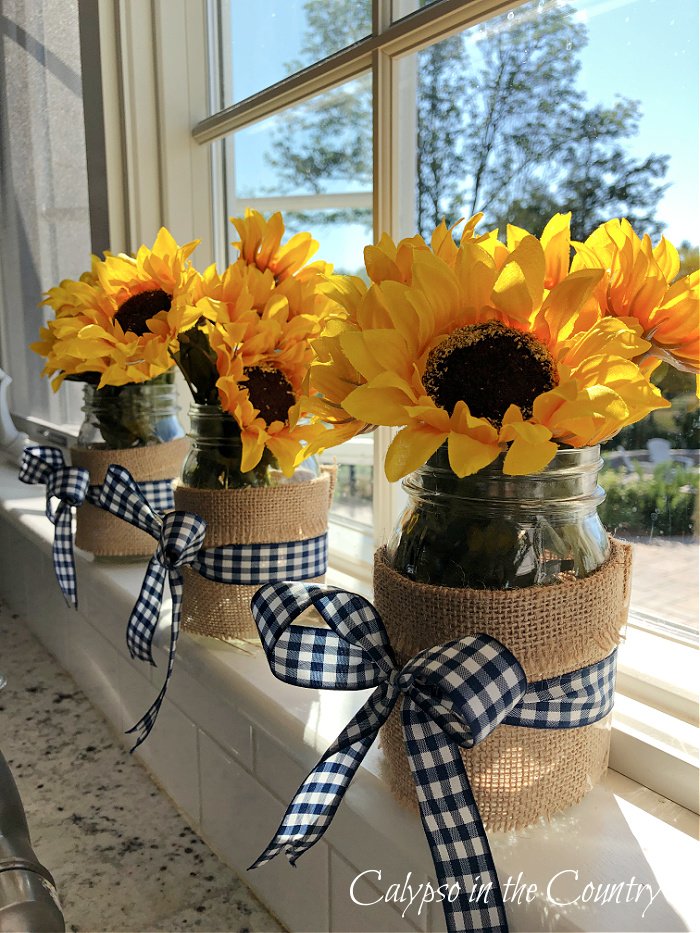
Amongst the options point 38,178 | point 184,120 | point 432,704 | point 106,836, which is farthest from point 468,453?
point 38,178

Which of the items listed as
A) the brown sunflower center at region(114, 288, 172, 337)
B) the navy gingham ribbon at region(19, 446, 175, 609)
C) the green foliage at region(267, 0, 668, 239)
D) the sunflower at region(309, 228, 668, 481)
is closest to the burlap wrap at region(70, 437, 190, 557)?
the navy gingham ribbon at region(19, 446, 175, 609)

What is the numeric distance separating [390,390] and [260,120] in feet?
2.30

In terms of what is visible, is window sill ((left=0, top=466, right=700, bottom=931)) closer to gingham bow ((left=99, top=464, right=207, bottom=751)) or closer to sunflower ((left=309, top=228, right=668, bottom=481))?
gingham bow ((left=99, top=464, right=207, bottom=751))

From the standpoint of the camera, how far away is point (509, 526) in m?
0.41

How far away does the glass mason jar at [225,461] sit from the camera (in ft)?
2.27

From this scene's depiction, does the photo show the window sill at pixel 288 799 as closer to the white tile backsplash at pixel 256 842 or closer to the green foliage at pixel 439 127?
the white tile backsplash at pixel 256 842

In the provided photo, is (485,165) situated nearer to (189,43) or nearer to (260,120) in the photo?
(260,120)

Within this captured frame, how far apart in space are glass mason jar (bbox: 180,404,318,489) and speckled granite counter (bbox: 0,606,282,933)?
0.35 m

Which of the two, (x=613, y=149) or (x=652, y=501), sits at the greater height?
(x=613, y=149)

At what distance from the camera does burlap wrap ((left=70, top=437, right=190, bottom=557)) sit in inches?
36.0

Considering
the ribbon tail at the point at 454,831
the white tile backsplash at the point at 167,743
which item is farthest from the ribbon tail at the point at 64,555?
the ribbon tail at the point at 454,831

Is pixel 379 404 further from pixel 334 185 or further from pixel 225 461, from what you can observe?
pixel 334 185

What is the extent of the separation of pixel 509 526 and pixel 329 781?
0.56ft

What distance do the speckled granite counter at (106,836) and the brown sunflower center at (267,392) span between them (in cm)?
42
